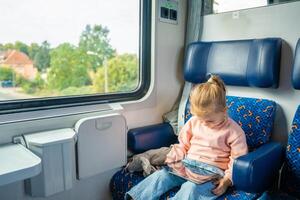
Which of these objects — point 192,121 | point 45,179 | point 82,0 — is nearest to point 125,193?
A: point 45,179

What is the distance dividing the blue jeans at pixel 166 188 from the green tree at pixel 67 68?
2.58ft

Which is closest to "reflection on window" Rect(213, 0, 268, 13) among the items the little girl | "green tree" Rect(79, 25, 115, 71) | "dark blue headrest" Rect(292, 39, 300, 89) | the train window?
the train window

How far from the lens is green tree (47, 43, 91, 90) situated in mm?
1699

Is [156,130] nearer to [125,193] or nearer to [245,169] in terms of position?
[125,193]

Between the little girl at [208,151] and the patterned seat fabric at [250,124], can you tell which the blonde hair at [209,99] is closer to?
the little girl at [208,151]

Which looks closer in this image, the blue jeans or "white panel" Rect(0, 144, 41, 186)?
"white panel" Rect(0, 144, 41, 186)

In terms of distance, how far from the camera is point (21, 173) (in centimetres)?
111

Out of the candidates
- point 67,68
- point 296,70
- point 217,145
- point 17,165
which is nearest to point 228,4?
point 296,70

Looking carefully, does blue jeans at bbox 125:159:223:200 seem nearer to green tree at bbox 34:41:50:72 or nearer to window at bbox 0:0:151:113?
window at bbox 0:0:151:113

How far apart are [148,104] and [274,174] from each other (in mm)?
997

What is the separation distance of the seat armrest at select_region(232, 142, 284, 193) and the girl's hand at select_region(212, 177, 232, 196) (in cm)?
9

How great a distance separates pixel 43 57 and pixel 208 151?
1.10 metres

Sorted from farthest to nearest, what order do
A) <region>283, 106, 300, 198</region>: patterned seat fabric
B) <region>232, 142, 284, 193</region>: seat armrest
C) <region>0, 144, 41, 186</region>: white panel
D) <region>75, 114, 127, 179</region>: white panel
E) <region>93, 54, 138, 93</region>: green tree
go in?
<region>93, 54, 138, 93</region>: green tree → <region>75, 114, 127, 179</region>: white panel → <region>283, 106, 300, 198</region>: patterned seat fabric → <region>232, 142, 284, 193</region>: seat armrest → <region>0, 144, 41, 186</region>: white panel

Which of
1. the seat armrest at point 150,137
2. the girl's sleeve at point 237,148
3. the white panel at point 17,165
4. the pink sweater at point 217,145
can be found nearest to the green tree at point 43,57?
the white panel at point 17,165
